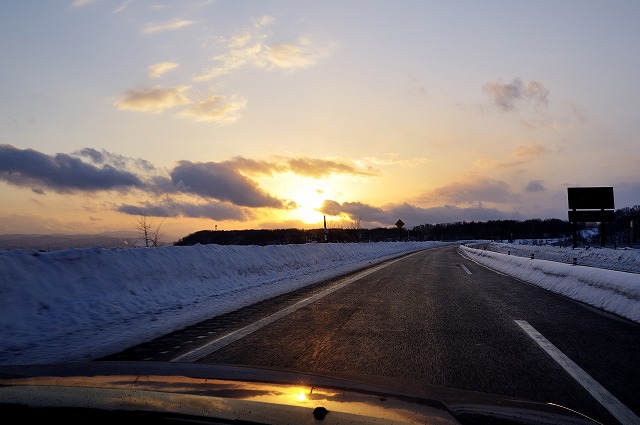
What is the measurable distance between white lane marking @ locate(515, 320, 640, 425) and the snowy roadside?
327 cm

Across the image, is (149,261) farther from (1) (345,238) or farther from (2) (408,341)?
(1) (345,238)

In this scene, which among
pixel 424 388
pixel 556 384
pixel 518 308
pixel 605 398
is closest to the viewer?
pixel 424 388

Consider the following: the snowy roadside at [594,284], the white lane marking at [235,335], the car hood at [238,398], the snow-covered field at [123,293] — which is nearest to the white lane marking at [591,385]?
the car hood at [238,398]

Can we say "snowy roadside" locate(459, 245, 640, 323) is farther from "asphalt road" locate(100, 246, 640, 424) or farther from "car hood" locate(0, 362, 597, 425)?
"car hood" locate(0, 362, 597, 425)

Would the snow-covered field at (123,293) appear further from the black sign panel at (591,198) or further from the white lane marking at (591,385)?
the black sign panel at (591,198)

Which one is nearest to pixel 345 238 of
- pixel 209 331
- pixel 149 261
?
pixel 149 261

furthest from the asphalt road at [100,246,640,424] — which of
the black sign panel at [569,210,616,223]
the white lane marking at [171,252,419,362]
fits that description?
the black sign panel at [569,210,616,223]

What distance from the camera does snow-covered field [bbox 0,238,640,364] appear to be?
276 inches

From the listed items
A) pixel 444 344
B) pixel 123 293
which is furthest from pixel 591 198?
pixel 123 293

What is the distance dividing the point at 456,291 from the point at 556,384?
8.32 metres

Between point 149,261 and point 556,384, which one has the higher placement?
point 149,261

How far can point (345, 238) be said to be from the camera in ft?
220

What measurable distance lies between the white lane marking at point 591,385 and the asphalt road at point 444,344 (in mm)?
51

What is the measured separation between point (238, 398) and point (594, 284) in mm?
11455
